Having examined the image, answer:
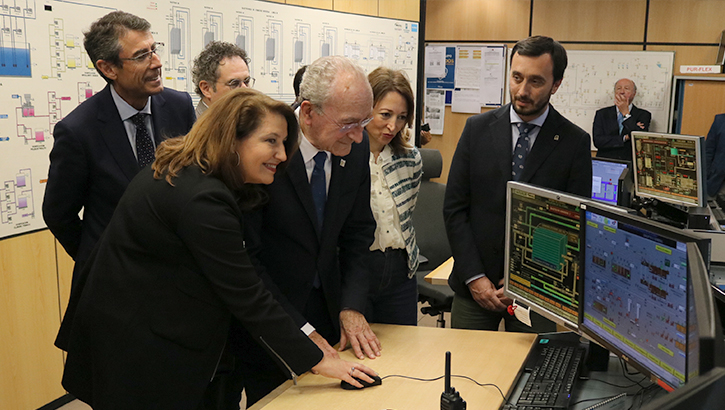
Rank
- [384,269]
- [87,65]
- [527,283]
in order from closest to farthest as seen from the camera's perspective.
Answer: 1. [527,283]
2. [384,269]
3. [87,65]

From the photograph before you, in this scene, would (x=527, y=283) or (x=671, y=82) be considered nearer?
(x=527, y=283)

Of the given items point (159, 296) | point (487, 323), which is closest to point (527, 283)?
point (487, 323)

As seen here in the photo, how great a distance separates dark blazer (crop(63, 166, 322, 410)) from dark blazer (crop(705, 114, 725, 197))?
219 inches

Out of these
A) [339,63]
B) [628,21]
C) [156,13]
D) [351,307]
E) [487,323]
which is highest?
[628,21]

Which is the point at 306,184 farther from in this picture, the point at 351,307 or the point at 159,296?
the point at 159,296

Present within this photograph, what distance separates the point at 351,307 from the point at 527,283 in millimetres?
516

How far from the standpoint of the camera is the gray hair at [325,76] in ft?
5.29

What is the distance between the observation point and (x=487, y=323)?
212 cm

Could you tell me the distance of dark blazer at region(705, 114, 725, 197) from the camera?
567cm

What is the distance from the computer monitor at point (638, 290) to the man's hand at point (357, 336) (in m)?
0.57

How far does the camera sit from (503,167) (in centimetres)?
207

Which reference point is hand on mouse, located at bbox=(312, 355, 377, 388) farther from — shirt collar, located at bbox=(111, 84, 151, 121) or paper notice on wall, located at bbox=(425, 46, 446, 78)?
paper notice on wall, located at bbox=(425, 46, 446, 78)

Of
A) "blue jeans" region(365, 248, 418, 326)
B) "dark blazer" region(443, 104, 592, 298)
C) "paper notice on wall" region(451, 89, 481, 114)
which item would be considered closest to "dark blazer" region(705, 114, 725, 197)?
"paper notice on wall" region(451, 89, 481, 114)

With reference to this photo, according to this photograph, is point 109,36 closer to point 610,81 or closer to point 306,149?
point 306,149
